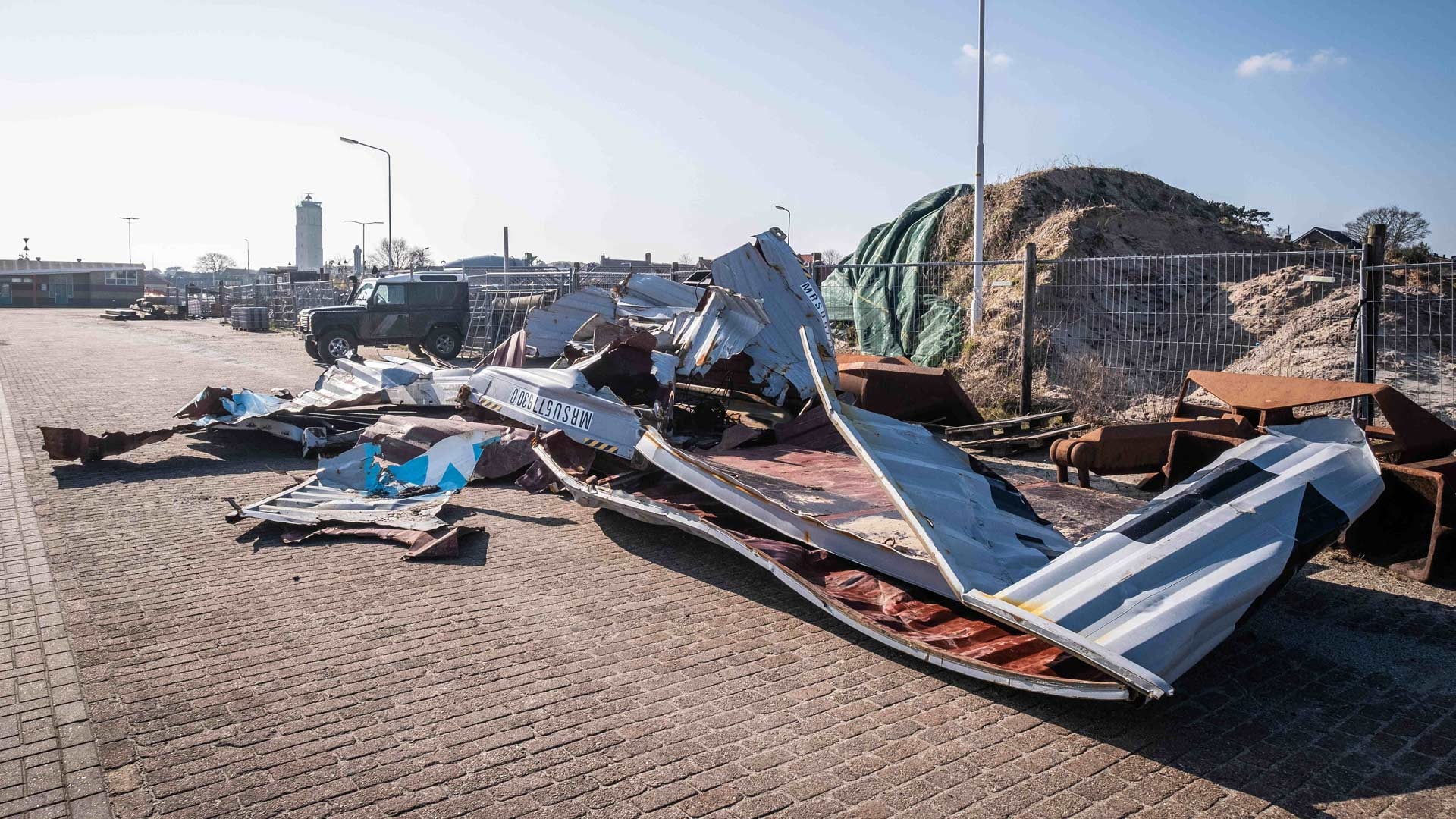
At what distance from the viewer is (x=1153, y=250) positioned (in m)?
16.4

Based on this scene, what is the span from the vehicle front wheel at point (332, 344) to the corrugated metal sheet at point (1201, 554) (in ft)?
67.9

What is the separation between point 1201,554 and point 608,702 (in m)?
2.70

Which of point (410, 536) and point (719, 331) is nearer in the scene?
point (410, 536)

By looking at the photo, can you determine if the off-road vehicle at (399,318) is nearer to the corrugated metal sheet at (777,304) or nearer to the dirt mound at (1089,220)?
the dirt mound at (1089,220)

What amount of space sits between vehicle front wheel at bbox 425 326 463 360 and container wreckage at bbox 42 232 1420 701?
10.4m

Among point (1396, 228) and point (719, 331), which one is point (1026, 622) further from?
point (1396, 228)

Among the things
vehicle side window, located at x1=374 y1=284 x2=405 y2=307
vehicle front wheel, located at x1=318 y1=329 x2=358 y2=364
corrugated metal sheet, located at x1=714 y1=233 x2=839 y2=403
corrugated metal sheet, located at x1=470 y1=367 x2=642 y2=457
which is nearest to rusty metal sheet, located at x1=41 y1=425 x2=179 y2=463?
corrugated metal sheet, located at x1=470 y1=367 x2=642 y2=457

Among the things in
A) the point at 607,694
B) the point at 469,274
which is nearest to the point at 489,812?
the point at 607,694

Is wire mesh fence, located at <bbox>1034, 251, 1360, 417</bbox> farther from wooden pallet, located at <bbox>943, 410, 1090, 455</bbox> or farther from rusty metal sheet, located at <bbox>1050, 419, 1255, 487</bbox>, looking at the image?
rusty metal sheet, located at <bbox>1050, 419, 1255, 487</bbox>

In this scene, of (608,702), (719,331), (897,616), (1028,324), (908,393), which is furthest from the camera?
(1028,324)

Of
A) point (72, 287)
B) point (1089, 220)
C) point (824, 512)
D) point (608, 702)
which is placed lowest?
point (608, 702)

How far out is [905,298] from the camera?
597 inches

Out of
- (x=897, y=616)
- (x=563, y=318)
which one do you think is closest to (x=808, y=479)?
(x=897, y=616)

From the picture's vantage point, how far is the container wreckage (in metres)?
3.88
